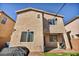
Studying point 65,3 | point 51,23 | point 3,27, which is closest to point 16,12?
point 3,27

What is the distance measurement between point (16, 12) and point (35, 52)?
950 millimetres

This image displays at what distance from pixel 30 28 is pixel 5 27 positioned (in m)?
0.54

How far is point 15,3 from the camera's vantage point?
3.07m

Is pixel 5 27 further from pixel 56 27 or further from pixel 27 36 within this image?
pixel 56 27

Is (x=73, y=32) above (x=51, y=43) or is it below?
above

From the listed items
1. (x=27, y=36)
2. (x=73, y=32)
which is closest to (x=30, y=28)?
(x=27, y=36)

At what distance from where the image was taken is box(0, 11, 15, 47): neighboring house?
2.96 metres

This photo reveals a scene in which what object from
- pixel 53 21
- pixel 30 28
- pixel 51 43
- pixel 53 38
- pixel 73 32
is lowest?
pixel 51 43

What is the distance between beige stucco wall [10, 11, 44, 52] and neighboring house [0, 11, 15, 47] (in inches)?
4.1

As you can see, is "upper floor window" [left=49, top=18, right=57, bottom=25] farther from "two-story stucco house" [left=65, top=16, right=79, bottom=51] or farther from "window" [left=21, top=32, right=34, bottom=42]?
"window" [left=21, top=32, right=34, bottom=42]

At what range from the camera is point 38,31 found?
3.08 meters

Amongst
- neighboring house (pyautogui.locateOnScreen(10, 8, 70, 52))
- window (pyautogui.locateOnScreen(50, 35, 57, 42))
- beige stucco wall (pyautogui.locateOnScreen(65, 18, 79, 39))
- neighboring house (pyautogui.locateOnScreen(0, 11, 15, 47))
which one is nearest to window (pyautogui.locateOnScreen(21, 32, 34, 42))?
neighboring house (pyautogui.locateOnScreen(10, 8, 70, 52))

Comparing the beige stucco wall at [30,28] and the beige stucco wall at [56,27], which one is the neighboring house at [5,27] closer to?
the beige stucco wall at [30,28]

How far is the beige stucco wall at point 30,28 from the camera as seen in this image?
9.82 ft
